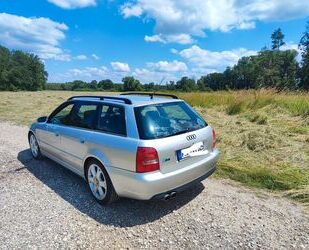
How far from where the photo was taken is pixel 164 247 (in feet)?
10.6

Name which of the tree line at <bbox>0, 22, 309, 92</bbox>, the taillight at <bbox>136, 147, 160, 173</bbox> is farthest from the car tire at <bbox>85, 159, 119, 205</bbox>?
the tree line at <bbox>0, 22, 309, 92</bbox>

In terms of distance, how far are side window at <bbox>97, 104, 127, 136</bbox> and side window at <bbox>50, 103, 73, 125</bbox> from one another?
1104mm

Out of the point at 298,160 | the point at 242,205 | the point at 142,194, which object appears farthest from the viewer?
the point at 298,160

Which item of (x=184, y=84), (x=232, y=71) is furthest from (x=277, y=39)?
(x=184, y=84)

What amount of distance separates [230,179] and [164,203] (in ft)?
5.07

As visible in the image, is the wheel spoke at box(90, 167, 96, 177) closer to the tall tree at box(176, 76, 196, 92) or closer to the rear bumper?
the rear bumper

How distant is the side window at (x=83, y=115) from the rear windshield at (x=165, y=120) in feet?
3.30

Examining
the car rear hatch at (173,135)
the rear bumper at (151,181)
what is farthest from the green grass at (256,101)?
the rear bumper at (151,181)

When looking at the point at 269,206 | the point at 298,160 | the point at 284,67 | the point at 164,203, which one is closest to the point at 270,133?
the point at 298,160

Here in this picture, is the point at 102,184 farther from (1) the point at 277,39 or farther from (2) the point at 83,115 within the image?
(1) the point at 277,39

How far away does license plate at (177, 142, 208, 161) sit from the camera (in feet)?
12.5

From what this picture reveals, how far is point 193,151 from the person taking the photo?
403 cm

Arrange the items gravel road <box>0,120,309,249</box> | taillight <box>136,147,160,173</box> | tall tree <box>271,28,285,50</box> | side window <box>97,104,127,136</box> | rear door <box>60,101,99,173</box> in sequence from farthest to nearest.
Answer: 1. tall tree <box>271,28,285,50</box>
2. rear door <box>60,101,99,173</box>
3. side window <box>97,104,127,136</box>
4. taillight <box>136,147,160,173</box>
5. gravel road <box>0,120,309,249</box>

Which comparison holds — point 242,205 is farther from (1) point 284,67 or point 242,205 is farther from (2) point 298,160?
(1) point 284,67
